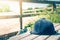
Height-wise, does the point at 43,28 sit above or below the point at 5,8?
below

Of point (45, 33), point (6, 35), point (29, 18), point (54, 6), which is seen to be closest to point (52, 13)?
point (54, 6)

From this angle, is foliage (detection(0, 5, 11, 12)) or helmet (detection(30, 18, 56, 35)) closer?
helmet (detection(30, 18, 56, 35))

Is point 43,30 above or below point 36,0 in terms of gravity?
below

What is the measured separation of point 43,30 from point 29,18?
3.14m

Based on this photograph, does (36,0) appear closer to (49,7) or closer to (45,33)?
(49,7)

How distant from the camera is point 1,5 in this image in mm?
7500

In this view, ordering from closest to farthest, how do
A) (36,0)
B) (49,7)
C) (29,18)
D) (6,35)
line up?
1. (6,35)
2. (36,0)
3. (29,18)
4. (49,7)

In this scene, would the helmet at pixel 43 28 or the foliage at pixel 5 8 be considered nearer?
the helmet at pixel 43 28

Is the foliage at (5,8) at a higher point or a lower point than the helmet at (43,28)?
higher

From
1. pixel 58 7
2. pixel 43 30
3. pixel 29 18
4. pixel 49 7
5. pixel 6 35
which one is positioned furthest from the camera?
pixel 49 7

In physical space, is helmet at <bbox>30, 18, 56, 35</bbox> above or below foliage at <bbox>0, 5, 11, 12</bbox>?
below

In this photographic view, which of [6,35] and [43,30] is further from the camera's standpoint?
[6,35]

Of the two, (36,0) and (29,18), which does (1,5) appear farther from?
(36,0)

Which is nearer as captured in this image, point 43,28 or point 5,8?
point 43,28
